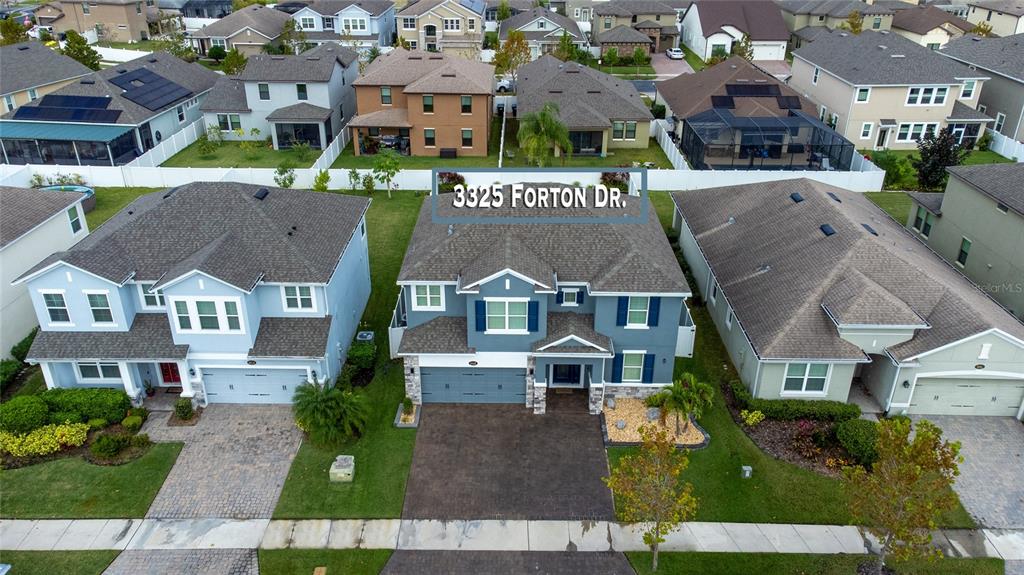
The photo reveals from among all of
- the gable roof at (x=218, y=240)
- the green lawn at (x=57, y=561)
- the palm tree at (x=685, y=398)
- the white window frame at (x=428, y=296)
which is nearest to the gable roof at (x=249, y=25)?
the gable roof at (x=218, y=240)

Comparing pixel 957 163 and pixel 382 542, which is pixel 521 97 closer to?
pixel 957 163

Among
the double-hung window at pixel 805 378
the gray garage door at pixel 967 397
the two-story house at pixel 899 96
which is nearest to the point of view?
the double-hung window at pixel 805 378

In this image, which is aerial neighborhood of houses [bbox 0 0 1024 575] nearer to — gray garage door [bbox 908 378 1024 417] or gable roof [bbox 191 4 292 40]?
gray garage door [bbox 908 378 1024 417]

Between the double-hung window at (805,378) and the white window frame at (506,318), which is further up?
the white window frame at (506,318)

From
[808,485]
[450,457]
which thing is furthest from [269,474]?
[808,485]

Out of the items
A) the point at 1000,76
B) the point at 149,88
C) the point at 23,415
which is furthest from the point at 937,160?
the point at 149,88

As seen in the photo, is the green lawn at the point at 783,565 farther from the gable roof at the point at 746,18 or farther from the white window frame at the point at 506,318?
the gable roof at the point at 746,18

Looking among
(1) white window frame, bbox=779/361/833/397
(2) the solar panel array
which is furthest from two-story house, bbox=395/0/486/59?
(1) white window frame, bbox=779/361/833/397
